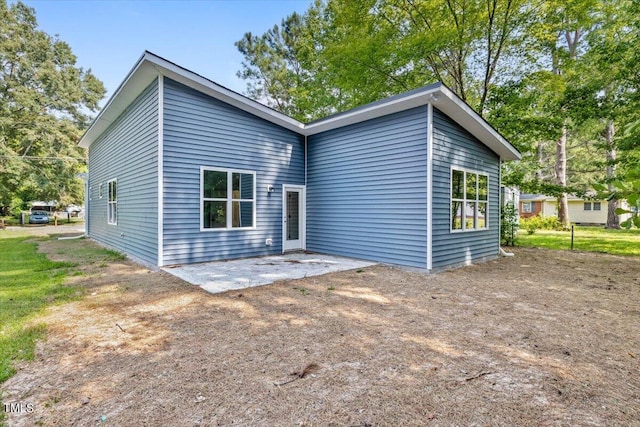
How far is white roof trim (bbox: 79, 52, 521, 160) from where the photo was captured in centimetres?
657

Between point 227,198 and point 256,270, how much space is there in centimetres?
216

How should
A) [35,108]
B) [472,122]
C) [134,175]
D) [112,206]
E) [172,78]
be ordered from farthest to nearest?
1. [35,108]
2. [112,206]
3. [134,175]
4. [472,122]
5. [172,78]

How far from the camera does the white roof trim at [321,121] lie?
6.57m

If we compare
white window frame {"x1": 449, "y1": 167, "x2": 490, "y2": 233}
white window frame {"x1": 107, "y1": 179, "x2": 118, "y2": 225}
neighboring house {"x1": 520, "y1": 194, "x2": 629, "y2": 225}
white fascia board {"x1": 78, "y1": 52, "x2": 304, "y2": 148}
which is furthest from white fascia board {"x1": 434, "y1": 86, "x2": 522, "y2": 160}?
neighboring house {"x1": 520, "y1": 194, "x2": 629, "y2": 225}

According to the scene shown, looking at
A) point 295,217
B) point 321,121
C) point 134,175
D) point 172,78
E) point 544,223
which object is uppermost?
point 172,78

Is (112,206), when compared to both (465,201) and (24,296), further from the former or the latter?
(465,201)

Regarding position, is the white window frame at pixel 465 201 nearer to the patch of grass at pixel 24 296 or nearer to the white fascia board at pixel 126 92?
the white fascia board at pixel 126 92

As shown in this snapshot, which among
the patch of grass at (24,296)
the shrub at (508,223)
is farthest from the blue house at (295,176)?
the shrub at (508,223)

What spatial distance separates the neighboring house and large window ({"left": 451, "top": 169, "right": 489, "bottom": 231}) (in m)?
17.8

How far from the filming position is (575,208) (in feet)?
82.2

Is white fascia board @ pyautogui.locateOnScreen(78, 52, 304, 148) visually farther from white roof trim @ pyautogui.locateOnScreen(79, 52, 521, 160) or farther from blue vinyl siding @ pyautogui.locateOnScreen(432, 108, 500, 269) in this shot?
blue vinyl siding @ pyautogui.locateOnScreen(432, 108, 500, 269)

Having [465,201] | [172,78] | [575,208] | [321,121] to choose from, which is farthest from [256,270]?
[575,208]

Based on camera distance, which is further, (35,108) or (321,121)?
(35,108)

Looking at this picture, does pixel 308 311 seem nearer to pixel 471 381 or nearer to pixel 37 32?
pixel 471 381
